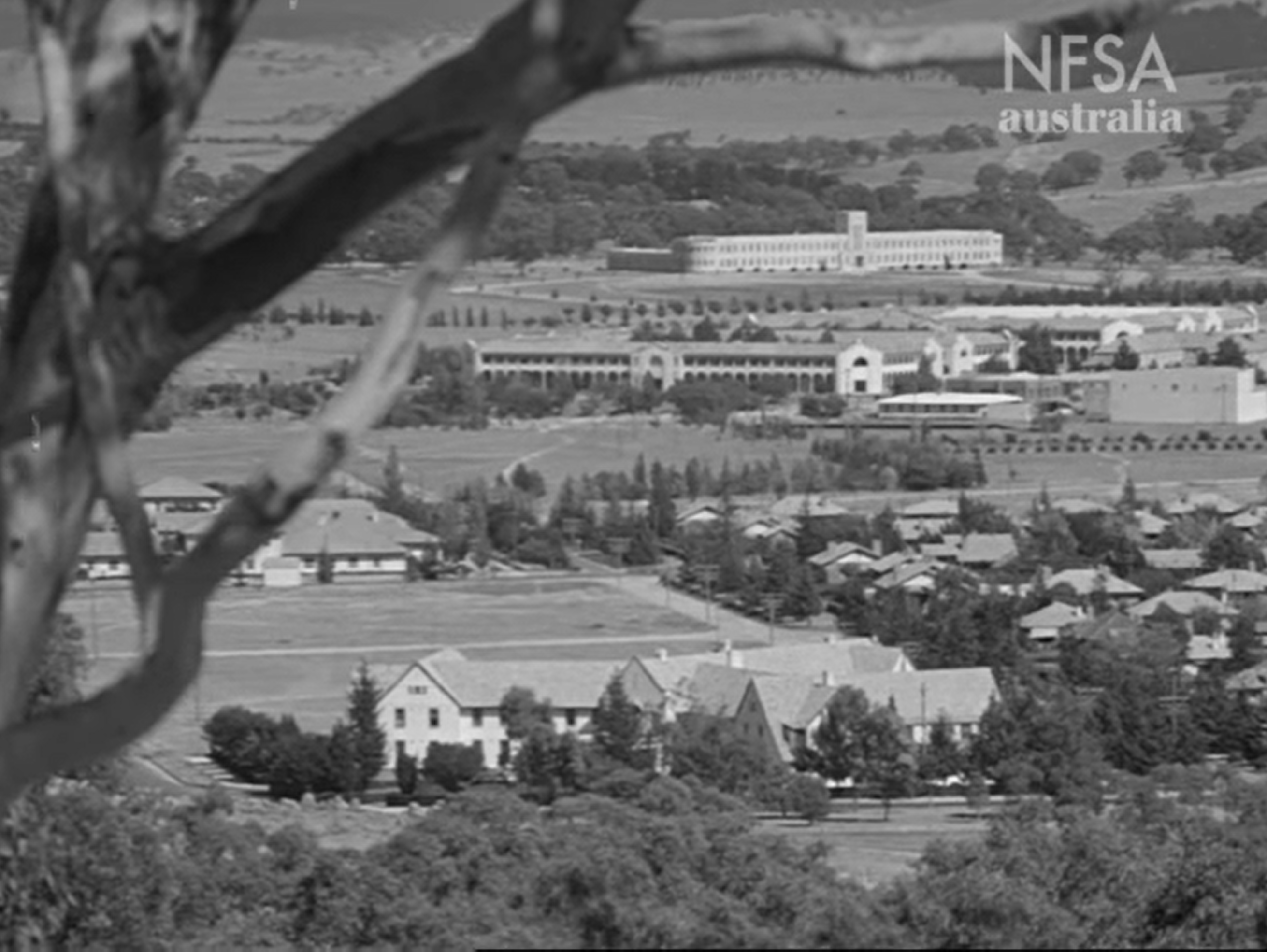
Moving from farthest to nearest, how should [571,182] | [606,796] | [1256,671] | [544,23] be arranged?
[571,182] < [1256,671] < [606,796] < [544,23]

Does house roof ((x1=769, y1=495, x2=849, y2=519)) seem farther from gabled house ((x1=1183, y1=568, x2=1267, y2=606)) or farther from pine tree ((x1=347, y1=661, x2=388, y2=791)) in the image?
pine tree ((x1=347, y1=661, x2=388, y2=791))

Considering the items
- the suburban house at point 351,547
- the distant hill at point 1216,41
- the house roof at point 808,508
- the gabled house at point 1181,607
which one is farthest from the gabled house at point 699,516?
the distant hill at point 1216,41

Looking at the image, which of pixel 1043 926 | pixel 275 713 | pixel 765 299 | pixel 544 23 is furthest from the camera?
pixel 765 299

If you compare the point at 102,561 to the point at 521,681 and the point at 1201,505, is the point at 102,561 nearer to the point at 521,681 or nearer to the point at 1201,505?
the point at 521,681

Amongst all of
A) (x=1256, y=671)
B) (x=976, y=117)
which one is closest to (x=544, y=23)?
(x=1256, y=671)

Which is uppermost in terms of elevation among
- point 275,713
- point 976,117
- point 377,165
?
point 976,117

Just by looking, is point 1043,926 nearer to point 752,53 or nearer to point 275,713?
point 752,53

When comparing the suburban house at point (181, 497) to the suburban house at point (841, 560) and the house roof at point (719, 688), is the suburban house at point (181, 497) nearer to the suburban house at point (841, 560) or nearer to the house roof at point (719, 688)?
the suburban house at point (841, 560)
